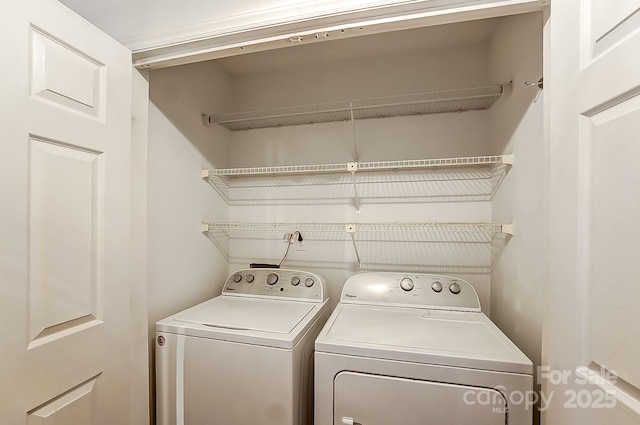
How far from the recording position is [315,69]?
7.09 feet

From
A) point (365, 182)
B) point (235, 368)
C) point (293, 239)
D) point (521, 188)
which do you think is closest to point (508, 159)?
point (521, 188)

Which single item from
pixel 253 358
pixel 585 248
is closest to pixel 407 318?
pixel 253 358

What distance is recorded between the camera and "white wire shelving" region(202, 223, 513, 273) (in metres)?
1.86

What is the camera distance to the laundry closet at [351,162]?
1.59 metres

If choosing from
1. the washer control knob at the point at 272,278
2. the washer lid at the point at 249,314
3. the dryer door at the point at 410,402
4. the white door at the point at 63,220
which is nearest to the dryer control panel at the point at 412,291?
the washer lid at the point at 249,314

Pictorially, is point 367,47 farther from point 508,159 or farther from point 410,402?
point 410,402

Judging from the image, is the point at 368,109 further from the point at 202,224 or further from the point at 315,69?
the point at 202,224

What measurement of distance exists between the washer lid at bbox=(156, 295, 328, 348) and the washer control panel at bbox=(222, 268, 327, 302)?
0.19 ft

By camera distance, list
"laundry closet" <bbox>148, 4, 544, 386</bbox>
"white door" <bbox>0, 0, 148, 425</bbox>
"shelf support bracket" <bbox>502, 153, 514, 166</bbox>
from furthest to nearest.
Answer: "laundry closet" <bbox>148, 4, 544, 386</bbox> < "shelf support bracket" <bbox>502, 153, 514, 166</bbox> < "white door" <bbox>0, 0, 148, 425</bbox>

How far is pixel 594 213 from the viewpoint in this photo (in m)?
0.65

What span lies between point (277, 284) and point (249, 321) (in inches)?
18.6

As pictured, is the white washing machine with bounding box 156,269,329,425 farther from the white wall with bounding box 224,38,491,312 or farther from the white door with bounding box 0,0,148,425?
the white wall with bounding box 224,38,491,312

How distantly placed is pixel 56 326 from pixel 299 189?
1541 mm

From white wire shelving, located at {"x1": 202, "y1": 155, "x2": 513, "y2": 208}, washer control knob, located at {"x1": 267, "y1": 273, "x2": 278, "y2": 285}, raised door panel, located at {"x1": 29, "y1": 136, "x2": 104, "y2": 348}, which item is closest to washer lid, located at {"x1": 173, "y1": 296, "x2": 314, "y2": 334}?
washer control knob, located at {"x1": 267, "y1": 273, "x2": 278, "y2": 285}
